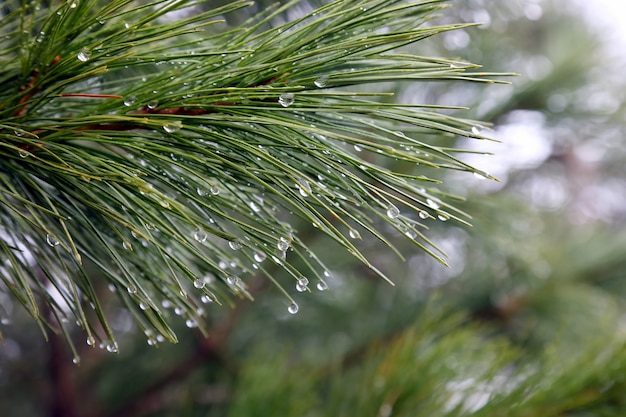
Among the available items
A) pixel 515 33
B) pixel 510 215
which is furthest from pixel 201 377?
pixel 515 33

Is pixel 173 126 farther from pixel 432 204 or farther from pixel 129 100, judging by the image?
pixel 432 204

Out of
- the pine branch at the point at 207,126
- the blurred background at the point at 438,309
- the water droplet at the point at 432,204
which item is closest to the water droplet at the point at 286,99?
the pine branch at the point at 207,126

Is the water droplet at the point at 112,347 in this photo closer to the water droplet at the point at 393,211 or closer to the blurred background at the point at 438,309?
→ the water droplet at the point at 393,211

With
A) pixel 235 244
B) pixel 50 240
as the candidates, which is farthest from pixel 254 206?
pixel 50 240

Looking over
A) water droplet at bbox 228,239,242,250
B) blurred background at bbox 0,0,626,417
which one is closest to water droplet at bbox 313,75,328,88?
water droplet at bbox 228,239,242,250

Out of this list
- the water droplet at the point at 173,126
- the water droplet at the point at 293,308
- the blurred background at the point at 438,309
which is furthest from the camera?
the blurred background at the point at 438,309
